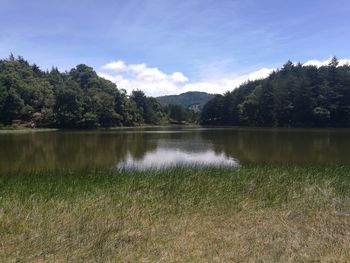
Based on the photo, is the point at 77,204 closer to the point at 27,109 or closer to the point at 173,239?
the point at 173,239

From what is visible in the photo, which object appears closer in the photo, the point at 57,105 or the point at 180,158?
the point at 180,158

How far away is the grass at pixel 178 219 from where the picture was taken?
6316 mm

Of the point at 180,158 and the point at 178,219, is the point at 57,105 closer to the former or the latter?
the point at 180,158

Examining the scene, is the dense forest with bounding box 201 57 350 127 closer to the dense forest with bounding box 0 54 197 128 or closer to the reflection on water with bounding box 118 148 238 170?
the dense forest with bounding box 0 54 197 128

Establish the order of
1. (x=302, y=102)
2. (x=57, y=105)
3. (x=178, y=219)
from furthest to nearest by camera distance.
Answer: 1. (x=302, y=102)
2. (x=57, y=105)
3. (x=178, y=219)

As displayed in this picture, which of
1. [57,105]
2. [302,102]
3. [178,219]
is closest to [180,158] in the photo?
[178,219]

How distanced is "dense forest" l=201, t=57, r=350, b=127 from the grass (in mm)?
74457

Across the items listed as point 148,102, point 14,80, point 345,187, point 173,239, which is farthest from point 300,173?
point 148,102

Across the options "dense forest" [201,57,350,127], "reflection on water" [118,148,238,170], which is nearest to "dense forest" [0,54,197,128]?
"dense forest" [201,57,350,127]

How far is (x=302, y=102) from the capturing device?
8625cm

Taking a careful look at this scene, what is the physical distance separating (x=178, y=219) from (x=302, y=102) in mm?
82876

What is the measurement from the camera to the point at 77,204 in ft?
30.8

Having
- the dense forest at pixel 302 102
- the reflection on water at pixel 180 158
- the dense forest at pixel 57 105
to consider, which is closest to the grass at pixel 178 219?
the reflection on water at pixel 180 158

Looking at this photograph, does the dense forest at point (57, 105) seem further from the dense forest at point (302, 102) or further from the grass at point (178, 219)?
the grass at point (178, 219)
